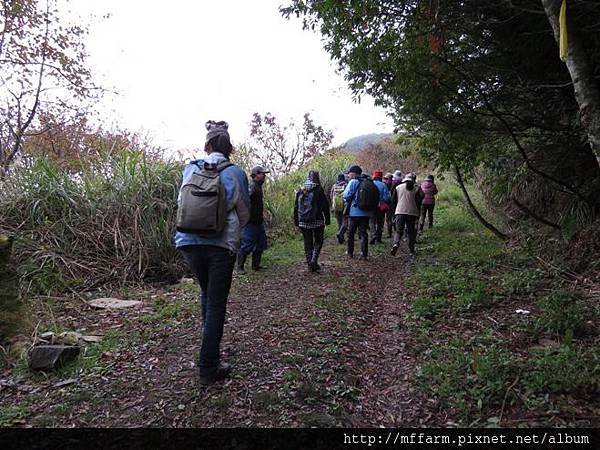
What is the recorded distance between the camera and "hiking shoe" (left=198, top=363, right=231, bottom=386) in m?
2.87

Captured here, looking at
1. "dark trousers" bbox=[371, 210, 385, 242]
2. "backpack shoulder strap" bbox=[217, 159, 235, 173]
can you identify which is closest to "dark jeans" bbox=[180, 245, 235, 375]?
"backpack shoulder strap" bbox=[217, 159, 235, 173]

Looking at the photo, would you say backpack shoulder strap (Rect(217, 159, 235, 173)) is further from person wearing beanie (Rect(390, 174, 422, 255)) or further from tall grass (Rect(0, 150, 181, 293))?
person wearing beanie (Rect(390, 174, 422, 255))

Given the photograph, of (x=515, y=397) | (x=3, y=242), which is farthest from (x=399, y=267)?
(x=3, y=242)

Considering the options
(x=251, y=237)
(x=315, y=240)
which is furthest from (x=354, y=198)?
(x=251, y=237)

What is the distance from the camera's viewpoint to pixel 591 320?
134 inches

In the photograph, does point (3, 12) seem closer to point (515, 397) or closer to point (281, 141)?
point (281, 141)

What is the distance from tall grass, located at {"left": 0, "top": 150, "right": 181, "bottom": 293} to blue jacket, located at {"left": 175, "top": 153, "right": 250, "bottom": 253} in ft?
13.0

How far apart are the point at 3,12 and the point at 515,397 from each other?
52.1 ft

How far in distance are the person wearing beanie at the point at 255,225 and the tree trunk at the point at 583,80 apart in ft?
15.2

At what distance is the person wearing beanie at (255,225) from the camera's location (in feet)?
21.8

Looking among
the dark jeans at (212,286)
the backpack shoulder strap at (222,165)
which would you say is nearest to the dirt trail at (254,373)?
the dark jeans at (212,286)

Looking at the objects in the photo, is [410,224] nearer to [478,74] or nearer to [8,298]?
[478,74]

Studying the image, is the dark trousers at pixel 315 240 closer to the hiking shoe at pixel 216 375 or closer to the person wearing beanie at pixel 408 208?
the person wearing beanie at pixel 408 208

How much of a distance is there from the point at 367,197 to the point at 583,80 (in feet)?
14.4
